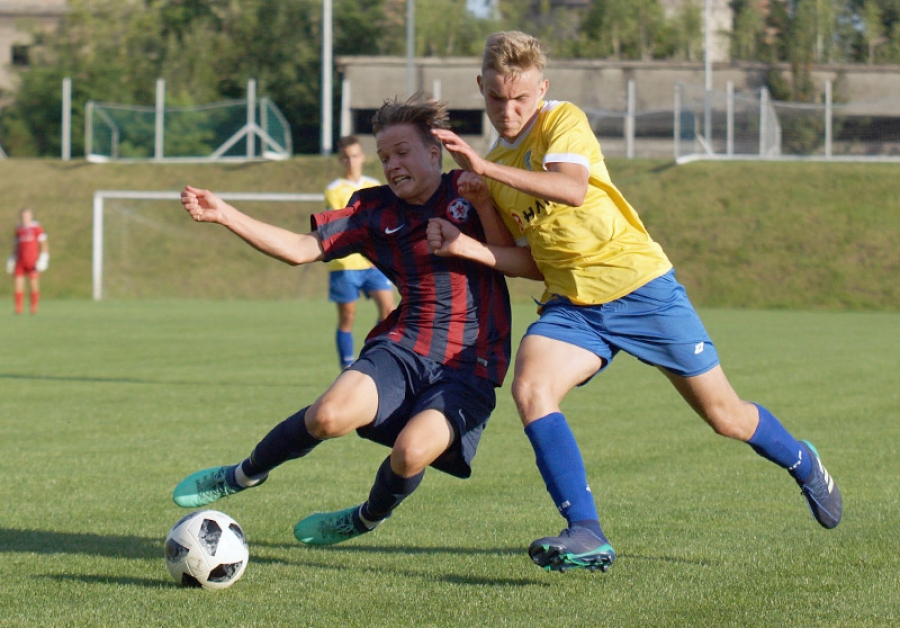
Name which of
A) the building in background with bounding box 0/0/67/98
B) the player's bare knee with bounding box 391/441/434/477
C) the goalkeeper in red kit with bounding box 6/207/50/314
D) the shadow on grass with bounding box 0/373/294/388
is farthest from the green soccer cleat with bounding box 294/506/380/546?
the building in background with bounding box 0/0/67/98

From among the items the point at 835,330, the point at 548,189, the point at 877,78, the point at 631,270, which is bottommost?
the point at 835,330

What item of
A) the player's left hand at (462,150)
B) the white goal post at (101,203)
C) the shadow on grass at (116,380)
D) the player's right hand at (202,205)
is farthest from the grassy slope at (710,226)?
the player's left hand at (462,150)

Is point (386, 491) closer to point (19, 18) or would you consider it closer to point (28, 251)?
point (28, 251)

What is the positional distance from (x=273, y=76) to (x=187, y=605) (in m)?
43.1

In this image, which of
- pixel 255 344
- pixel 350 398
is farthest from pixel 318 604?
pixel 255 344

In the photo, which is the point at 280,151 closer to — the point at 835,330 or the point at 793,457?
the point at 835,330

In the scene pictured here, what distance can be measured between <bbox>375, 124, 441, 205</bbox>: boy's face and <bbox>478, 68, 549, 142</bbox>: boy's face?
30 centimetres

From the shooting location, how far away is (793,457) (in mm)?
4508

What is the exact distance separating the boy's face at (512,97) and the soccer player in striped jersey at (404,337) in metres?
0.24

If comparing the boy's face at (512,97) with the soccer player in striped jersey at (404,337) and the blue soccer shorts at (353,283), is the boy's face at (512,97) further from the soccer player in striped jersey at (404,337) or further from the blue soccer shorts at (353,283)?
the blue soccer shorts at (353,283)

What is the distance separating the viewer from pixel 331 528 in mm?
4500

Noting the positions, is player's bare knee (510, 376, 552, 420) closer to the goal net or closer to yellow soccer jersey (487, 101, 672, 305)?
yellow soccer jersey (487, 101, 672, 305)

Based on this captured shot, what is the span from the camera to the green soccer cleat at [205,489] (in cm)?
457

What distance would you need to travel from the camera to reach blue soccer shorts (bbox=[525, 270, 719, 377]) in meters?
4.28
